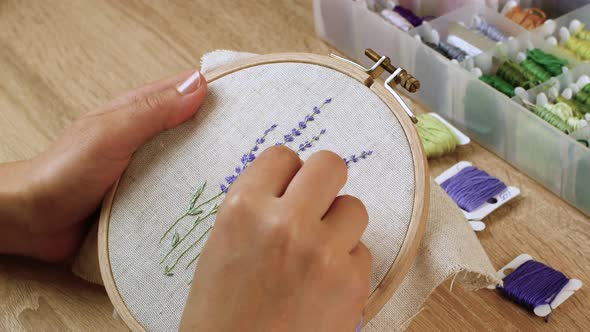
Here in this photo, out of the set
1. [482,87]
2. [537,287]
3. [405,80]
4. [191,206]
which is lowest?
[537,287]

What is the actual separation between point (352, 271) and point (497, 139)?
68 centimetres

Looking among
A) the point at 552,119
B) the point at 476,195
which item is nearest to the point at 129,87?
the point at 476,195

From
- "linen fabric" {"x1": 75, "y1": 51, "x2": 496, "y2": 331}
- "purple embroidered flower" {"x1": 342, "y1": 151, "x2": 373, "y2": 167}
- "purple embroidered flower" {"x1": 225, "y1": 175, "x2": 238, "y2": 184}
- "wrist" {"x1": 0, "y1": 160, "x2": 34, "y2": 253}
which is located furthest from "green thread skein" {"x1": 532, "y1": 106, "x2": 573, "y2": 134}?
"wrist" {"x1": 0, "y1": 160, "x2": 34, "y2": 253}

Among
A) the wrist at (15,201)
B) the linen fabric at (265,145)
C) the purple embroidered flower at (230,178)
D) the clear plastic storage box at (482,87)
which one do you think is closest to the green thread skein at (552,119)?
the clear plastic storage box at (482,87)

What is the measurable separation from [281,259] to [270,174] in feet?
0.28

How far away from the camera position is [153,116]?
0.86 m

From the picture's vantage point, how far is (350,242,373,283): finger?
0.68m

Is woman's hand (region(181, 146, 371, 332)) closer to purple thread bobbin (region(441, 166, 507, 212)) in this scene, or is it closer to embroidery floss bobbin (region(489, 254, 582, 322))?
embroidery floss bobbin (region(489, 254, 582, 322))

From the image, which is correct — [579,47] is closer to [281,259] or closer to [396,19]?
[396,19]

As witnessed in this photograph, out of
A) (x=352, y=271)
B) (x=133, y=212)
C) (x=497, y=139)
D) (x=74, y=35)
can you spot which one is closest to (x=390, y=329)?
(x=352, y=271)

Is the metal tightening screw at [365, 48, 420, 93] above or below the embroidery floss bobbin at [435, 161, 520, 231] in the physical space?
above

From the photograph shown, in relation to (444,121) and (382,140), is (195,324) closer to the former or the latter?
(382,140)

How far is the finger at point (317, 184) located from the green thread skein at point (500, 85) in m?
0.75

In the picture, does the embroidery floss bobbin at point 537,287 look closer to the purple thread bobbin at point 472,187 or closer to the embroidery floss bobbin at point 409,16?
the purple thread bobbin at point 472,187
